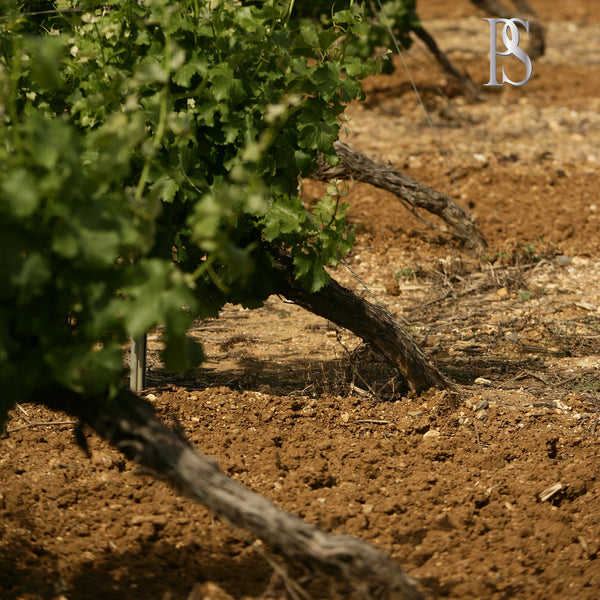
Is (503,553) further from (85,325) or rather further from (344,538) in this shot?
(85,325)

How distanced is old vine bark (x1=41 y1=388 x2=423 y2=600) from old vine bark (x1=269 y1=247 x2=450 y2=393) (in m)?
1.46

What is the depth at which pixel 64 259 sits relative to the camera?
6.91ft

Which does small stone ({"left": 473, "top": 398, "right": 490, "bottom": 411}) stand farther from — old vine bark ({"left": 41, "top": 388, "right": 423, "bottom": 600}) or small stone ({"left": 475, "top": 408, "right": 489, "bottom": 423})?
old vine bark ({"left": 41, "top": 388, "right": 423, "bottom": 600})

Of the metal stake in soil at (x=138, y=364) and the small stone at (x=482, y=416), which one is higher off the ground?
the metal stake in soil at (x=138, y=364)

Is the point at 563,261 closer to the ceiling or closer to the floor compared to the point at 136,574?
closer to the floor

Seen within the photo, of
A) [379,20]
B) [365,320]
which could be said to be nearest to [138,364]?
[365,320]

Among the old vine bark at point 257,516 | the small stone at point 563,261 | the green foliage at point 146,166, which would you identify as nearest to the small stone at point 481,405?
the green foliage at point 146,166

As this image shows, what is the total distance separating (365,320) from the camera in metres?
3.82

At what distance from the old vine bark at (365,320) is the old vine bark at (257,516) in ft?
4.77

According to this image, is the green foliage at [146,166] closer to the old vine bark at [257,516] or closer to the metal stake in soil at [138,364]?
the old vine bark at [257,516]

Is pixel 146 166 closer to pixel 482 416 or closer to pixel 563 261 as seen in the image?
pixel 482 416

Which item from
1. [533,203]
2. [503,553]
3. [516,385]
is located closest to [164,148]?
[503,553]

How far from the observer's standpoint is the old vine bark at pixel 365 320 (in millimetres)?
3738

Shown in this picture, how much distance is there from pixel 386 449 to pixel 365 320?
0.57 meters
